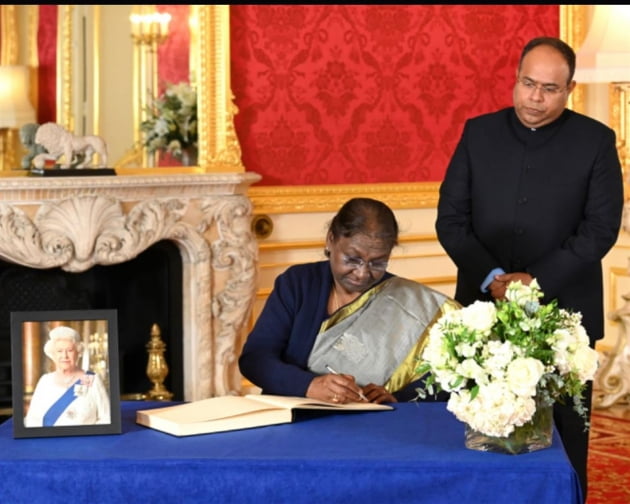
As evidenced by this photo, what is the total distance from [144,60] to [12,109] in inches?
25.5

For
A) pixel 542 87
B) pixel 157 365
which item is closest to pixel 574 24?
pixel 157 365

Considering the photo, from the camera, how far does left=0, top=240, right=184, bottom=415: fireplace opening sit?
6250 mm

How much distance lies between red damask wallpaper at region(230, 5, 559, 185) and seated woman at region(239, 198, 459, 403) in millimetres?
3129

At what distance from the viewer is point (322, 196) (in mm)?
6652

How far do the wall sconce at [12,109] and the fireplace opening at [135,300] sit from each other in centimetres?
61

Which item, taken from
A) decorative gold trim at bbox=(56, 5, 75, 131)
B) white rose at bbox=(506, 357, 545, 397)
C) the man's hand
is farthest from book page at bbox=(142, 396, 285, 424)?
decorative gold trim at bbox=(56, 5, 75, 131)

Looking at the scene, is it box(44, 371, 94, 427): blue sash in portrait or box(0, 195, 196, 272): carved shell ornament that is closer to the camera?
box(44, 371, 94, 427): blue sash in portrait

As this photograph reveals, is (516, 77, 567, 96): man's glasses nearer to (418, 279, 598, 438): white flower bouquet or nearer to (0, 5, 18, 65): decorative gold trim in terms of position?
(418, 279, 598, 438): white flower bouquet

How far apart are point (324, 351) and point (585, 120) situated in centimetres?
116

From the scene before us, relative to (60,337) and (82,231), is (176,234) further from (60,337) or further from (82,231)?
(60,337)

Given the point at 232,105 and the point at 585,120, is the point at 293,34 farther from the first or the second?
the point at 585,120

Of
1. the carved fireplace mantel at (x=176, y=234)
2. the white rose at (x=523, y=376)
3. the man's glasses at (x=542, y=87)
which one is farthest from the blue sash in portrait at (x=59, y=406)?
the carved fireplace mantel at (x=176, y=234)

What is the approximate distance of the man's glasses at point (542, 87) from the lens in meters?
3.77

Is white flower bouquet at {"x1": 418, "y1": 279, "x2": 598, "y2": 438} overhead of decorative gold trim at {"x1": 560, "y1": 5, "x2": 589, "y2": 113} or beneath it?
beneath
